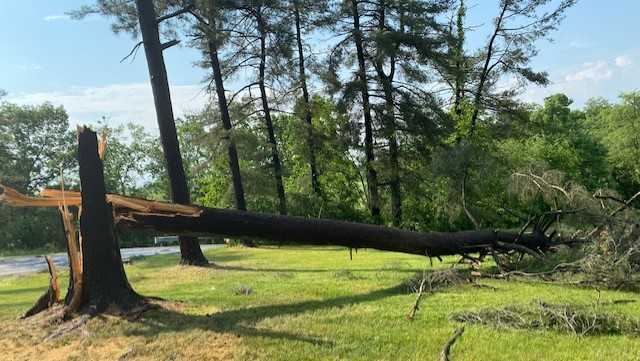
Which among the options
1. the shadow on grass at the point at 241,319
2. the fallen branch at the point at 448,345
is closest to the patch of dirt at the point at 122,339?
the shadow on grass at the point at 241,319

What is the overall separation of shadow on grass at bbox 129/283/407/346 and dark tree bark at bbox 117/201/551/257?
122cm

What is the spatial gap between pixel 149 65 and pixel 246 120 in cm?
1136

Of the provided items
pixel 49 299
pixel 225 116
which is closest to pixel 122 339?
pixel 49 299

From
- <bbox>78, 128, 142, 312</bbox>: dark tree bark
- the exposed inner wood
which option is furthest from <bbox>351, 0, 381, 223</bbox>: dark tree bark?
the exposed inner wood

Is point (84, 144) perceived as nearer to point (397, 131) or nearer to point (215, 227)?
point (215, 227)

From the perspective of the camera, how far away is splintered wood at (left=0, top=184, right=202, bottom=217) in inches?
281

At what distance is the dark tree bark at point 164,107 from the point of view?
12453mm

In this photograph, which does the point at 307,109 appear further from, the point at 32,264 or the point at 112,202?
the point at 112,202

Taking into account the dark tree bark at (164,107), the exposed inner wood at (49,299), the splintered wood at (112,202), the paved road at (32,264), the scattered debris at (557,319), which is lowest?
the scattered debris at (557,319)

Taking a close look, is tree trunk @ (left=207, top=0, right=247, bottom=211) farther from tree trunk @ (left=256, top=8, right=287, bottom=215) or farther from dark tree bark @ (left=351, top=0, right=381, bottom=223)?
dark tree bark @ (left=351, top=0, right=381, bottom=223)

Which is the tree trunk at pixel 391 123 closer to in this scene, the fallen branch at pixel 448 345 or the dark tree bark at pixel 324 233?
the dark tree bark at pixel 324 233

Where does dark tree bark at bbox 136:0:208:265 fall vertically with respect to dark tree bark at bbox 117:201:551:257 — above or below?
above

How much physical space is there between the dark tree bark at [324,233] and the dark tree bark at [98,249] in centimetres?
54

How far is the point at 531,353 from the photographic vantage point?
4.35 metres
